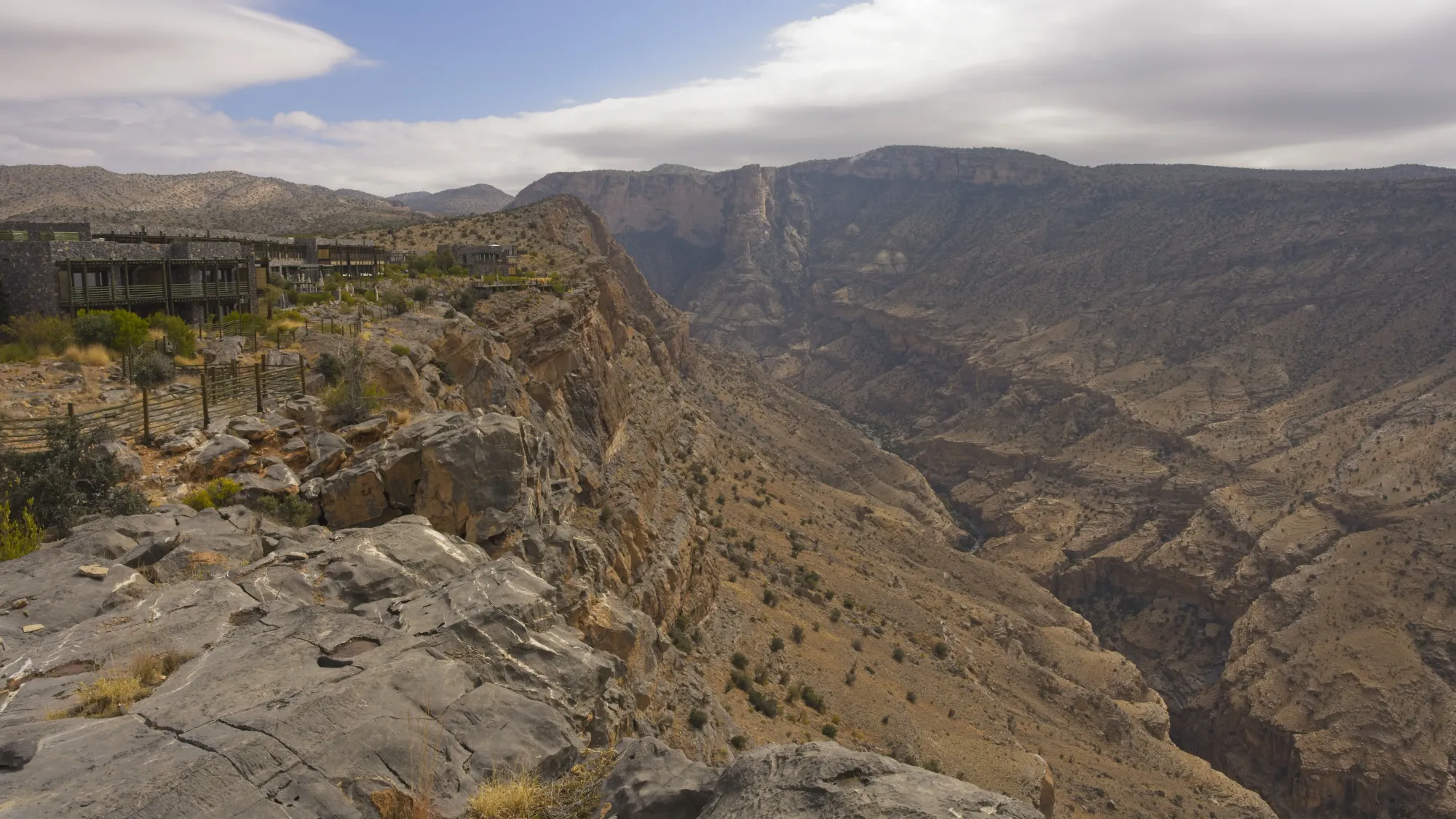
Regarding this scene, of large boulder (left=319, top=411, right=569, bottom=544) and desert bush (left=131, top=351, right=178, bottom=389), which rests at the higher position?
desert bush (left=131, top=351, right=178, bottom=389)

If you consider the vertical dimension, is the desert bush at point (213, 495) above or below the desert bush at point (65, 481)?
below

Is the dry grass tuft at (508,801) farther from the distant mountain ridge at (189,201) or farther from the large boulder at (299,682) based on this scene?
the distant mountain ridge at (189,201)

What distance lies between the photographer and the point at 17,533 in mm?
11062

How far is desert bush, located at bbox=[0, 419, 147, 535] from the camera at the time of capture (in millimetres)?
11984

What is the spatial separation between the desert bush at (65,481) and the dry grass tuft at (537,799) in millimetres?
8209

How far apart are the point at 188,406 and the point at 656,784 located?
13660 mm

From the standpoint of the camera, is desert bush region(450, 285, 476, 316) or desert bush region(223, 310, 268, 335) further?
desert bush region(450, 285, 476, 316)

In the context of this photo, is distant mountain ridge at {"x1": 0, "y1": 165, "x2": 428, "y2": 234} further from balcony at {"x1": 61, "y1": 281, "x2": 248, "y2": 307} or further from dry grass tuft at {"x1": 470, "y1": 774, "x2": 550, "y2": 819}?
dry grass tuft at {"x1": 470, "y1": 774, "x2": 550, "y2": 819}

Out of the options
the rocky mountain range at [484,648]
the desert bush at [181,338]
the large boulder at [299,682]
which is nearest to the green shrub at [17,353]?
the desert bush at [181,338]

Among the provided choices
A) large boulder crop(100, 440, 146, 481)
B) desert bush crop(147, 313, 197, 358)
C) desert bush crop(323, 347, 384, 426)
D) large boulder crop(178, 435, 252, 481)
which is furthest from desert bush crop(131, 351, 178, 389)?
large boulder crop(100, 440, 146, 481)

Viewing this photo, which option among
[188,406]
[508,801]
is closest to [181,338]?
[188,406]

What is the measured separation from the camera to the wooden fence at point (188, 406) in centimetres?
1377

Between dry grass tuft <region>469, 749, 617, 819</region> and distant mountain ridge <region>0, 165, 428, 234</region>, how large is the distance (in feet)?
205

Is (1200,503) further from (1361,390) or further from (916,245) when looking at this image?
(916,245)
